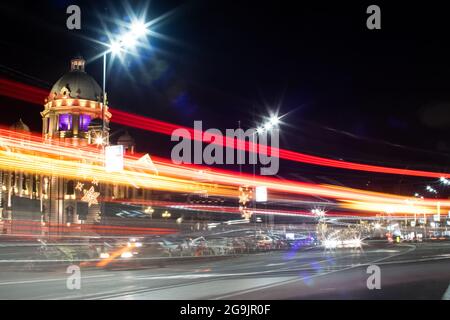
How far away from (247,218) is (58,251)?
30.2 meters

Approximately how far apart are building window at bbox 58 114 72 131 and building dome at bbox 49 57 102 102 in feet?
12.7

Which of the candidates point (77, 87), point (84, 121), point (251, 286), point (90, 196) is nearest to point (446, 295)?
point (251, 286)

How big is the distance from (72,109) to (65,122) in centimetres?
265

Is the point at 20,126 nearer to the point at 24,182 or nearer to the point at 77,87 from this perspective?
the point at 77,87

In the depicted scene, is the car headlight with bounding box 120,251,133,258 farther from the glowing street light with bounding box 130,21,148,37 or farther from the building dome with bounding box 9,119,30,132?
the building dome with bounding box 9,119,30,132

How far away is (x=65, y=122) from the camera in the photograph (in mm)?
100062

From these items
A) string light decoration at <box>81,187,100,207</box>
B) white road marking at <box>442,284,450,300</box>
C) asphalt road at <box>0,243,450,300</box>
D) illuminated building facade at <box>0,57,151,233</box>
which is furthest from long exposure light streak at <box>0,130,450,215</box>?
white road marking at <box>442,284,450,300</box>

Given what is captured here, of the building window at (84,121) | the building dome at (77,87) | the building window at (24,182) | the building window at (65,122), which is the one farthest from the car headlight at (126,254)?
the building dome at (77,87)

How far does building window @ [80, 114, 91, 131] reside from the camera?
323 ft

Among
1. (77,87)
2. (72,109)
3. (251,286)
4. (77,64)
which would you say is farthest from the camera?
(77,64)

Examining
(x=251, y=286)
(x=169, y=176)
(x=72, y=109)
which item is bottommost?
(x=251, y=286)

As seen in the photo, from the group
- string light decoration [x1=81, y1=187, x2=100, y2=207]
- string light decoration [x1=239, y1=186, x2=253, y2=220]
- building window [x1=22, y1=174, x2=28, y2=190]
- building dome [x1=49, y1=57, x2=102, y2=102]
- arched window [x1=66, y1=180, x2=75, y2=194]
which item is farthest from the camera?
building dome [x1=49, y1=57, x2=102, y2=102]

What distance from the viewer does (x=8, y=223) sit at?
47344mm
